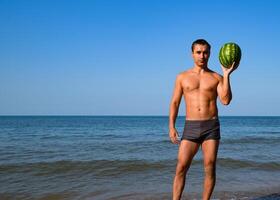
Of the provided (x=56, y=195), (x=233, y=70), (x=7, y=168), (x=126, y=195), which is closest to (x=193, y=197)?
(x=126, y=195)

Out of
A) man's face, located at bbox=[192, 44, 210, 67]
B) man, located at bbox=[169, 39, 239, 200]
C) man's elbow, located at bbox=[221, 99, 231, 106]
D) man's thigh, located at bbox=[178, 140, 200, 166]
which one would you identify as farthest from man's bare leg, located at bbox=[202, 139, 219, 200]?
man's face, located at bbox=[192, 44, 210, 67]

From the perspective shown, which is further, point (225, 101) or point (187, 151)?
point (187, 151)

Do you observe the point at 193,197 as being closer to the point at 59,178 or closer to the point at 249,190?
the point at 249,190

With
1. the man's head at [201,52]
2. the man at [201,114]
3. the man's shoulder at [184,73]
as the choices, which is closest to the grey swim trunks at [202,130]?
the man at [201,114]

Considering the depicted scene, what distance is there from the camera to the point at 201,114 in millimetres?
4285

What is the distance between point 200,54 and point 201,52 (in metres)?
0.03

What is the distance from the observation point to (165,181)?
318 inches

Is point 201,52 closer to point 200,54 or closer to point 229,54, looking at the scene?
point 200,54

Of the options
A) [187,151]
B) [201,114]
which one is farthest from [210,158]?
[201,114]

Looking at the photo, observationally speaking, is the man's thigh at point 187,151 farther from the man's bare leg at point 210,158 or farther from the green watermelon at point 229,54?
the green watermelon at point 229,54

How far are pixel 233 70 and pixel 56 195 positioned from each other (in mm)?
4565

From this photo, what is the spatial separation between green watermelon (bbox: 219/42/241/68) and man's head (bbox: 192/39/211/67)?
0.19m

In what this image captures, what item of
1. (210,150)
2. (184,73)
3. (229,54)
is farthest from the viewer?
(184,73)

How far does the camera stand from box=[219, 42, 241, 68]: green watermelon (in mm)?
4082
